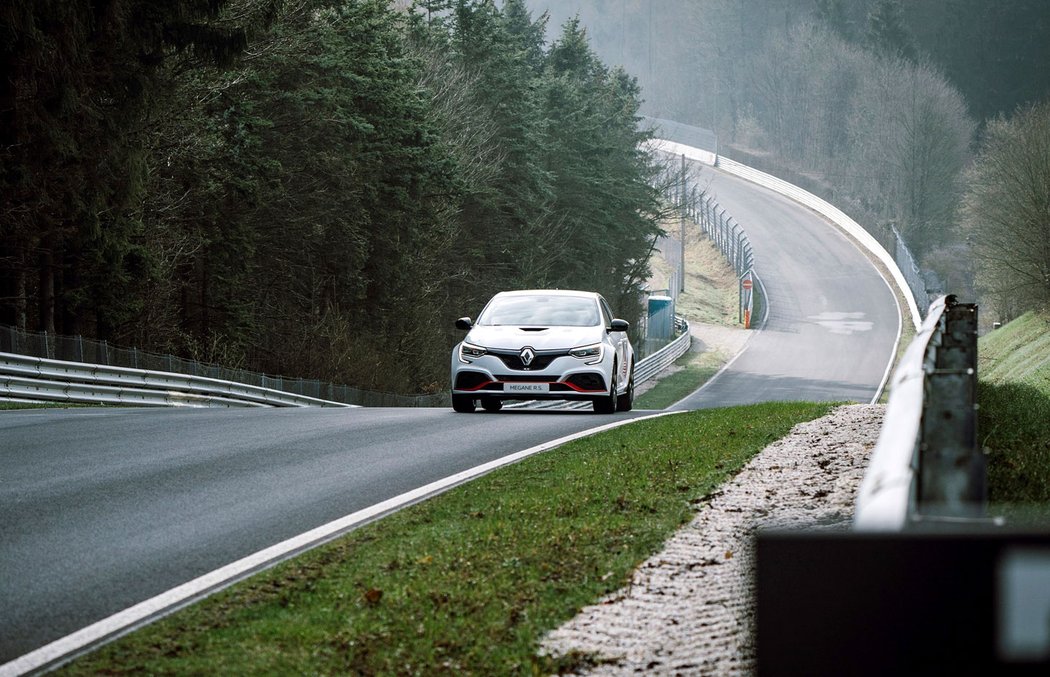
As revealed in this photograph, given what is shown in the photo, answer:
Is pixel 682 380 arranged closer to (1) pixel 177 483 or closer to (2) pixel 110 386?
(2) pixel 110 386

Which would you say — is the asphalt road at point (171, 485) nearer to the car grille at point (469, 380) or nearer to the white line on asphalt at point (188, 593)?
the white line on asphalt at point (188, 593)

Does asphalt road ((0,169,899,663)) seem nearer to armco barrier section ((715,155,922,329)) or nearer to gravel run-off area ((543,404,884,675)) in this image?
gravel run-off area ((543,404,884,675))

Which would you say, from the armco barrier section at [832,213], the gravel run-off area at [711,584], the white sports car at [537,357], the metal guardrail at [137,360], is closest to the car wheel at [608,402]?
the white sports car at [537,357]

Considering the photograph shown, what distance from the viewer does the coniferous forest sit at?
2516cm

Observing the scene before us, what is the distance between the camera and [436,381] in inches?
2018

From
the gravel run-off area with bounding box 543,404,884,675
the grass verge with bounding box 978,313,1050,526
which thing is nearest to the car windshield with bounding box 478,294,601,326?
the grass verge with bounding box 978,313,1050,526

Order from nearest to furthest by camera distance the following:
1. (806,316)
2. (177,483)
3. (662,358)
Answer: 1. (177,483)
2. (662,358)
3. (806,316)

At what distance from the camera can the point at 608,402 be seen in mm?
20031

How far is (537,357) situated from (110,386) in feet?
35.6

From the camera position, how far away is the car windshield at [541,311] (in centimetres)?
2022

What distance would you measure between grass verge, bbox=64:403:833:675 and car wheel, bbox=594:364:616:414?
8.56 m

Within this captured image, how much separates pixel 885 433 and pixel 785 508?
5.05 metres

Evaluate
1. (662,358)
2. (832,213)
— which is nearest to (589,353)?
(662,358)

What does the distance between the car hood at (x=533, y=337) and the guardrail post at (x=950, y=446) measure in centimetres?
998
